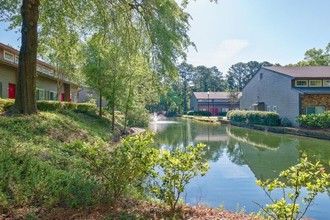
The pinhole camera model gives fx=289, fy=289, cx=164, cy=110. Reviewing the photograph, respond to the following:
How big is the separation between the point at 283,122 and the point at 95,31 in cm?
2156

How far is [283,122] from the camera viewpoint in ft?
88.5

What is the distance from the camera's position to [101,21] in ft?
33.7

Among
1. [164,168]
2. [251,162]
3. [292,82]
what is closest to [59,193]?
[164,168]

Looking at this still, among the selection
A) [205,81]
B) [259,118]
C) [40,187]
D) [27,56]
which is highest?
[205,81]

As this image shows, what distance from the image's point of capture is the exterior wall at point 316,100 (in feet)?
84.9

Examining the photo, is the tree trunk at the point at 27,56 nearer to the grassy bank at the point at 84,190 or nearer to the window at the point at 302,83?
the grassy bank at the point at 84,190

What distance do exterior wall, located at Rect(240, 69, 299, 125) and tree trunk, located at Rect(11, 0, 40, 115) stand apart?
22445 mm

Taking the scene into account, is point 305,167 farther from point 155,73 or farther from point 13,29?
point 13,29

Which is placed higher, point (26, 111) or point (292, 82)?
point (292, 82)

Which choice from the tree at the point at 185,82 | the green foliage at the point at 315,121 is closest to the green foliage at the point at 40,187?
the green foliage at the point at 315,121

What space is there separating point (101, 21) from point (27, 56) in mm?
2892

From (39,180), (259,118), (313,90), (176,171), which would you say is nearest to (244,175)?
(176,171)

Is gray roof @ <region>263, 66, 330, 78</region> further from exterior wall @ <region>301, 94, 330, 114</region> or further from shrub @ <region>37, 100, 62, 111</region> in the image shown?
shrub @ <region>37, 100, 62, 111</region>

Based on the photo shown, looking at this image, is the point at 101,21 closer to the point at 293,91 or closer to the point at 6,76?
the point at 6,76
